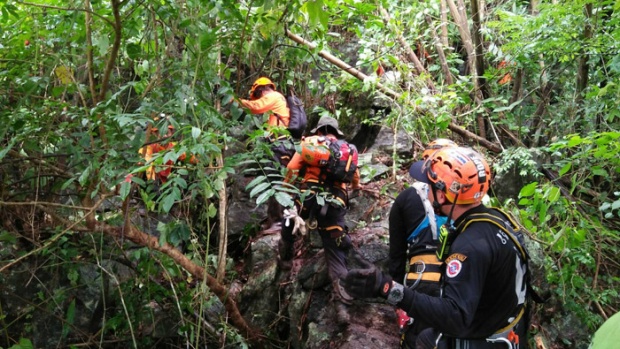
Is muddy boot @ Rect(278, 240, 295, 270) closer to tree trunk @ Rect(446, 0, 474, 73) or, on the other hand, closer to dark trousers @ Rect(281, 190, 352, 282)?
dark trousers @ Rect(281, 190, 352, 282)

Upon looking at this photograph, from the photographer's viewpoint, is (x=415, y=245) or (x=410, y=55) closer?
(x=415, y=245)

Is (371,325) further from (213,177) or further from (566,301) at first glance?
(213,177)

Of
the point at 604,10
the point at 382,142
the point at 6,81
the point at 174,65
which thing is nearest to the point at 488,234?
the point at 174,65

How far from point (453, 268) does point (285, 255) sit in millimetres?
3474

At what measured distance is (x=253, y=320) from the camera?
596 cm

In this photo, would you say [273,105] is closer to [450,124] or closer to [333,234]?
[333,234]

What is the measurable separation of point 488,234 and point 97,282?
412cm

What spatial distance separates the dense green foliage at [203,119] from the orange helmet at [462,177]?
1.01 metres

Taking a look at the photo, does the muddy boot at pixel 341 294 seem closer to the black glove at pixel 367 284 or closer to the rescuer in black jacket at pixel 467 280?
the rescuer in black jacket at pixel 467 280

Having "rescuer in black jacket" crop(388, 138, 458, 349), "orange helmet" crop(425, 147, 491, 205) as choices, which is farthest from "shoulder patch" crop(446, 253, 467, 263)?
"rescuer in black jacket" crop(388, 138, 458, 349)

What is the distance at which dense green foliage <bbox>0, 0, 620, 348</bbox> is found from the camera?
10.4 ft

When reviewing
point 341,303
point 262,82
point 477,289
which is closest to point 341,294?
point 341,303

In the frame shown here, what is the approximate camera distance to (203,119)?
3213 mm

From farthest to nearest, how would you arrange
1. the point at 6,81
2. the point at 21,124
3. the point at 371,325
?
1. the point at 371,325
2. the point at 6,81
3. the point at 21,124
